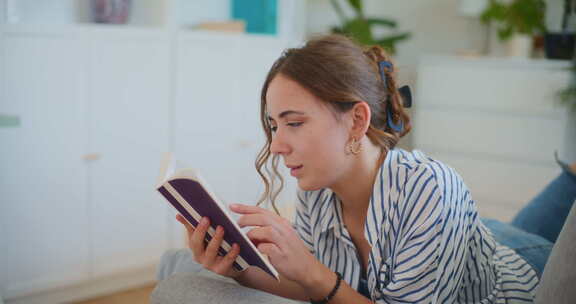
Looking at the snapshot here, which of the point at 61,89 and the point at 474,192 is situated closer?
the point at 61,89

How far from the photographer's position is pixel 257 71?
2.96 metres

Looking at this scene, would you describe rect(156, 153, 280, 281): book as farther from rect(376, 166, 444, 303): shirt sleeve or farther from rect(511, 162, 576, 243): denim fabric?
rect(511, 162, 576, 243): denim fabric

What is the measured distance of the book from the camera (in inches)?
34.4

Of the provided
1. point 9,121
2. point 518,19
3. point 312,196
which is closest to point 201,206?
point 312,196

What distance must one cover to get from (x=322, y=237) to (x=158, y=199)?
1.48 meters

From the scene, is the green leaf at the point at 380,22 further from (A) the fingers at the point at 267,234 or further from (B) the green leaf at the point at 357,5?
(A) the fingers at the point at 267,234

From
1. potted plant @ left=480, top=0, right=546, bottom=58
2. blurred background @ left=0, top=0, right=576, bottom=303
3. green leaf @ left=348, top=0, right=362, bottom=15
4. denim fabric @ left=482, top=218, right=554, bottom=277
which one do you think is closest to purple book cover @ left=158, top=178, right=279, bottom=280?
denim fabric @ left=482, top=218, right=554, bottom=277

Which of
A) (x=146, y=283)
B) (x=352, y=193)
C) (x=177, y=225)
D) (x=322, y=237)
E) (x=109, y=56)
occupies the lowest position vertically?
(x=146, y=283)

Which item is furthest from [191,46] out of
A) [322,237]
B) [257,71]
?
[322,237]

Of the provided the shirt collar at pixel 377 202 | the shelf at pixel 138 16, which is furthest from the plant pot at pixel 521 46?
the shirt collar at pixel 377 202

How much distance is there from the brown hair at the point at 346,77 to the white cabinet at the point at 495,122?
2.08m

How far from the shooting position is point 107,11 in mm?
2477

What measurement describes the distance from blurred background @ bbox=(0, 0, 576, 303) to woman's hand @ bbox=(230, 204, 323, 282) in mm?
806

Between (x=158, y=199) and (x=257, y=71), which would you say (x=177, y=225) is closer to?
(x=158, y=199)
